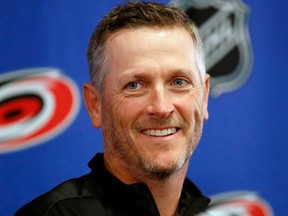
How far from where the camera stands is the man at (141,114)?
2.81 feet

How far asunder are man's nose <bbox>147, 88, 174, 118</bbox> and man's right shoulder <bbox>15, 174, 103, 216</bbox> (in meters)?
0.17

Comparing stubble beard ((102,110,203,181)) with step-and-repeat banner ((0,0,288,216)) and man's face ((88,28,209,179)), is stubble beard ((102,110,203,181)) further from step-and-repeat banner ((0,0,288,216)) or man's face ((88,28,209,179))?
step-and-repeat banner ((0,0,288,216))

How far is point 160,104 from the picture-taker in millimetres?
846

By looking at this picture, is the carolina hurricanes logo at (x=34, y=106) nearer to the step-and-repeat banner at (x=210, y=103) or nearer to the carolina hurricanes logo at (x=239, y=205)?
the step-and-repeat banner at (x=210, y=103)

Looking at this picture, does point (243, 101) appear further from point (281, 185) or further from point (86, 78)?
point (86, 78)

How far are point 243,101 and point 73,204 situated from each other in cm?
92

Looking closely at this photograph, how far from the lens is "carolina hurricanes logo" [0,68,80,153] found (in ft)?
4.49

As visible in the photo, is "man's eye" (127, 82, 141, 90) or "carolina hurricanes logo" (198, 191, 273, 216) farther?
"carolina hurricanes logo" (198, 191, 273, 216)

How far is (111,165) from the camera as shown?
0.93 meters

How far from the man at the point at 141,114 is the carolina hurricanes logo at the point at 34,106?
494mm

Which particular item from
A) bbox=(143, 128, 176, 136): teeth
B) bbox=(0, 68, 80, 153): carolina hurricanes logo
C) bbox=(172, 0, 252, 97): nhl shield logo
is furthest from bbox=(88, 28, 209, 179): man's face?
bbox=(172, 0, 252, 97): nhl shield logo

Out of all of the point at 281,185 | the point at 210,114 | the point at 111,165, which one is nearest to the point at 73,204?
the point at 111,165

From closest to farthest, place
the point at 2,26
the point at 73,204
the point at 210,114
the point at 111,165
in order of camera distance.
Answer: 1. the point at 73,204
2. the point at 111,165
3. the point at 2,26
4. the point at 210,114

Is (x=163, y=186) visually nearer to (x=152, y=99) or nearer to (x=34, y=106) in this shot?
(x=152, y=99)
